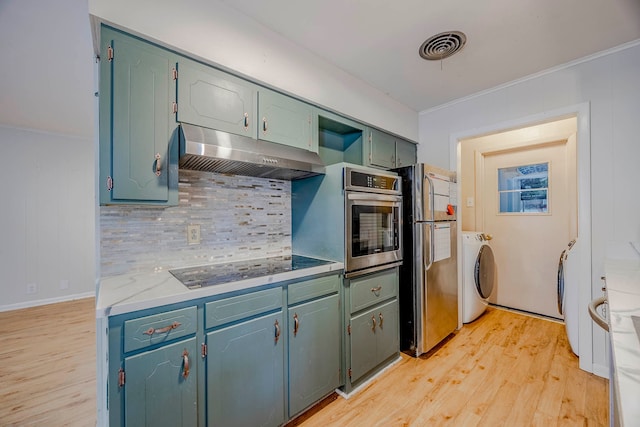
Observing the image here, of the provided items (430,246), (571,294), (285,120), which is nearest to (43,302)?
(285,120)

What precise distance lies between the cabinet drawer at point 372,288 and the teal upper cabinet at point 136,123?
1253mm

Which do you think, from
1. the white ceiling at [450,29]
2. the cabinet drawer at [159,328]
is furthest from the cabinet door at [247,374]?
→ the white ceiling at [450,29]

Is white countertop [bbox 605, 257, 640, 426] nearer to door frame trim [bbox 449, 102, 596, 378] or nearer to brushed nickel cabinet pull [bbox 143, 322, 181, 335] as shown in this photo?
door frame trim [bbox 449, 102, 596, 378]

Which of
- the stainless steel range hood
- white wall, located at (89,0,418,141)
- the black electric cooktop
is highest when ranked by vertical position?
white wall, located at (89,0,418,141)

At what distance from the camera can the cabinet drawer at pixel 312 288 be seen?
1540mm

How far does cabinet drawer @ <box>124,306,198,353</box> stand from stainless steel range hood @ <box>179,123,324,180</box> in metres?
0.75

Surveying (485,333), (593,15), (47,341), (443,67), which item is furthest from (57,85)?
(485,333)

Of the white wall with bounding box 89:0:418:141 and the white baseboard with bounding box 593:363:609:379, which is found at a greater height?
the white wall with bounding box 89:0:418:141

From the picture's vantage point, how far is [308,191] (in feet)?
6.89

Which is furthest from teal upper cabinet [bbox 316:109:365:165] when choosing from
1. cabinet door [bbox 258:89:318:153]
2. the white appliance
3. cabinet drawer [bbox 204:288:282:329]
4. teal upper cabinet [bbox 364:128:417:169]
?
the white appliance

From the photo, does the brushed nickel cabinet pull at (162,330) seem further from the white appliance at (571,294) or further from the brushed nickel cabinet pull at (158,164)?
the white appliance at (571,294)

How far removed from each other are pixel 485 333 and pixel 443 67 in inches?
101

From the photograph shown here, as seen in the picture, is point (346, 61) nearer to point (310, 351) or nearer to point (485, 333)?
point (310, 351)

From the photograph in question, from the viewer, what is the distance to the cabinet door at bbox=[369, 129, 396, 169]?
2.54 metres
